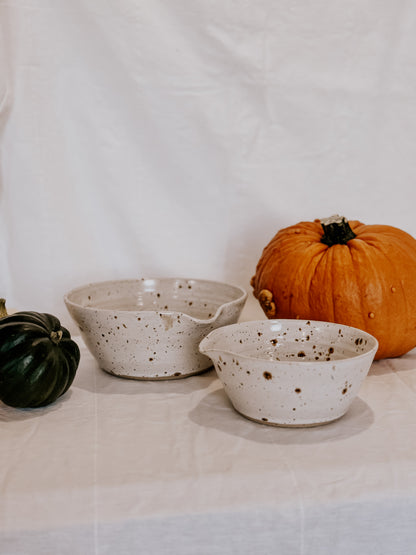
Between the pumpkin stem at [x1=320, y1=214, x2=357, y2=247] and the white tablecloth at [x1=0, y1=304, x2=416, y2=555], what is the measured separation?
320mm

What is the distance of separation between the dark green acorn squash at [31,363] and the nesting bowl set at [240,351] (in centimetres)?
8

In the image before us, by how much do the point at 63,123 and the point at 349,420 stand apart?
0.76m

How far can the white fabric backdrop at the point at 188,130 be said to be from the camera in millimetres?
1146

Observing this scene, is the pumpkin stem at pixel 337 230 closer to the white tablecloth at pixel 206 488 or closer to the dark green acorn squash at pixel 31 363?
the white tablecloth at pixel 206 488

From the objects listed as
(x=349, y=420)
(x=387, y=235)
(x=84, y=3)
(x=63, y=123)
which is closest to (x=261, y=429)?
(x=349, y=420)

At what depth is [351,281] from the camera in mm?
914

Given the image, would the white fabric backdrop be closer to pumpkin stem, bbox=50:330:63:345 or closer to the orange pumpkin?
the orange pumpkin

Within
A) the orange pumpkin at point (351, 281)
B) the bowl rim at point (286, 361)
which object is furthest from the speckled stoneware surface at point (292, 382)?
the orange pumpkin at point (351, 281)

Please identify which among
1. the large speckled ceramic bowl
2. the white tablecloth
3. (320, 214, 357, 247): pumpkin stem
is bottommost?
the white tablecloth

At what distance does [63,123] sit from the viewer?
1160 millimetres

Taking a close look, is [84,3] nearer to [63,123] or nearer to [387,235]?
[63,123]

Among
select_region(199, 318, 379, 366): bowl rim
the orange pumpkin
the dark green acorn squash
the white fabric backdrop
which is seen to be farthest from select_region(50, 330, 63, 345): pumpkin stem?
the white fabric backdrop

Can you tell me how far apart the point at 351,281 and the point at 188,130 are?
0.49 meters

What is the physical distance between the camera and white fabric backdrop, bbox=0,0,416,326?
3.76ft
